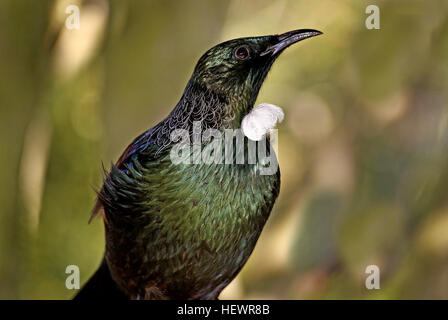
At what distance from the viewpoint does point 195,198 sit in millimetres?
839

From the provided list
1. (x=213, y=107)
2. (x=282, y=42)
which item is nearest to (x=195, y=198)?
(x=213, y=107)

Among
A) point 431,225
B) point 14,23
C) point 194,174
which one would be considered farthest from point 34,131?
point 431,225

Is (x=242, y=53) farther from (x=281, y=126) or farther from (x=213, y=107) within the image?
(x=281, y=126)

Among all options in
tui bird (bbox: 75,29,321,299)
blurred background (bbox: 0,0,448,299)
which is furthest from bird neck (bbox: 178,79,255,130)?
blurred background (bbox: 0,0,448,299)

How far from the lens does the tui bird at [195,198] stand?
33.1 inches

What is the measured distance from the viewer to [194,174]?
0.84 metres

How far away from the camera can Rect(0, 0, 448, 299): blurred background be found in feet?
3.46

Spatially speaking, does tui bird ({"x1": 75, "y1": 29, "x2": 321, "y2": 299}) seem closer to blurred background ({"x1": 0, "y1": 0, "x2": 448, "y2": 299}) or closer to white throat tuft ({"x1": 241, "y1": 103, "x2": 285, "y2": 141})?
white throat tuft ({"x1": 241, "y1": 103, "x2": 285, "y2": 141})

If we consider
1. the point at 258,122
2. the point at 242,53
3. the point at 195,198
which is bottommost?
the point at 195,198

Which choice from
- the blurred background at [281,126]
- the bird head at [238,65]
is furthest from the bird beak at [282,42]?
the blurred background at [281,126]

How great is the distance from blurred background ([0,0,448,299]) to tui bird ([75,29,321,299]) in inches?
4.8

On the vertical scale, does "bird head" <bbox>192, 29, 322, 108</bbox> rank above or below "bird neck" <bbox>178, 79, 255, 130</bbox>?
above

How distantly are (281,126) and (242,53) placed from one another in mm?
266
